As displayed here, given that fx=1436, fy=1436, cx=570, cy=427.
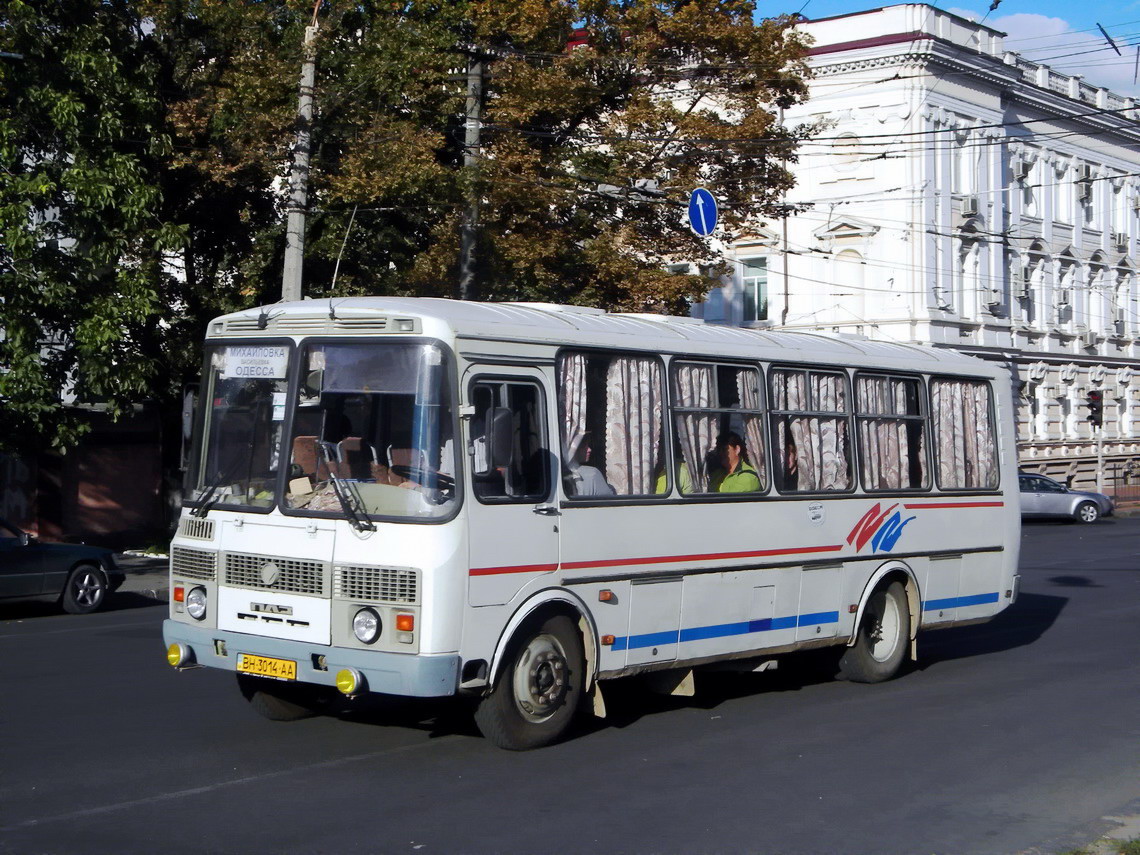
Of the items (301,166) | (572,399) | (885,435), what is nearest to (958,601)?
(885,435)

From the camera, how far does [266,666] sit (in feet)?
28.3

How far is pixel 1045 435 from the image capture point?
173ft

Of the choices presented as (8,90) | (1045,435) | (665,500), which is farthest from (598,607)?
(1045,435)

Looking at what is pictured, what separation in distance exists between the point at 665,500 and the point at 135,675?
5.03 m

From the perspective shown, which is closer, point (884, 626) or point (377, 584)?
point (377, 584)

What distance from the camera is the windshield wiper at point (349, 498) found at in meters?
8.30

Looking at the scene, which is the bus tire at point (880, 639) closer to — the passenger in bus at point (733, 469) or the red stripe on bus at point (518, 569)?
the passenger in bus at point (733, 469)

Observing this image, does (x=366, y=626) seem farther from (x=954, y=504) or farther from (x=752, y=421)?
(x=954, y=504)

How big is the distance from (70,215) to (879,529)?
1379 centimetres

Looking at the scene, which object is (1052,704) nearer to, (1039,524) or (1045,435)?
(1039,524)

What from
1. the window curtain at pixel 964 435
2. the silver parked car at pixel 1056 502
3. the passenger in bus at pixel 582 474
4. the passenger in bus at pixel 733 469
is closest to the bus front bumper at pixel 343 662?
the passenger in bus at pixel 582 474

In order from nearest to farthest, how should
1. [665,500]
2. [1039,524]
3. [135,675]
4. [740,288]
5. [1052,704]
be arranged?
[665,500], [1052,704], [135,675], [1039,524], [740,288]

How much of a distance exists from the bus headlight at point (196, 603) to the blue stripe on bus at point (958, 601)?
6.48 m

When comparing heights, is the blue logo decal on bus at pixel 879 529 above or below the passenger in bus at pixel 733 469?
below
